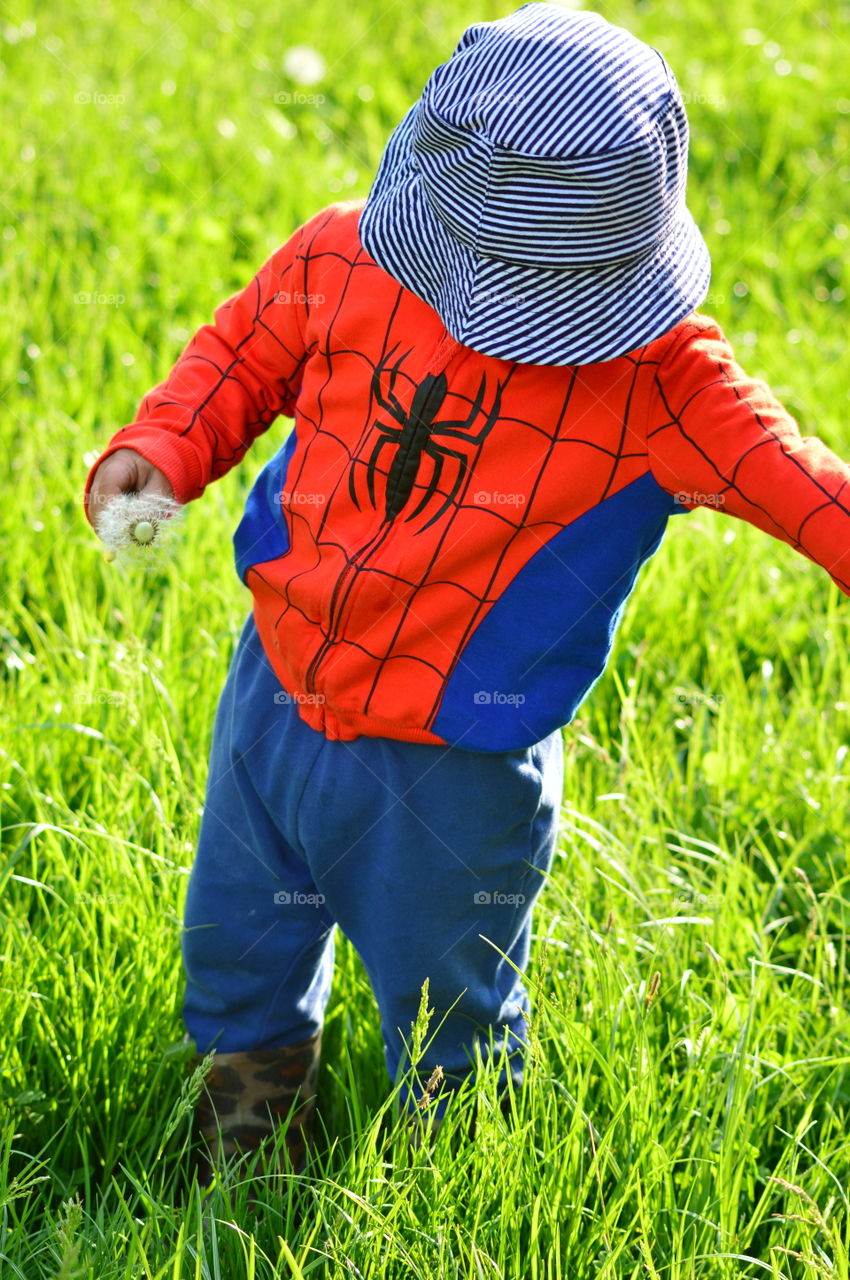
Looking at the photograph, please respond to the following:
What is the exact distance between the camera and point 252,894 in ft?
4.93

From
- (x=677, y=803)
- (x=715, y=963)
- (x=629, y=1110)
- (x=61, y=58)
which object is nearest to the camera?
(x=629, y=1110)

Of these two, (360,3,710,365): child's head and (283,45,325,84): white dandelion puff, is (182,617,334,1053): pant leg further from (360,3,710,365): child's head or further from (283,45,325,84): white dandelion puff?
(283,45,325,84): white dandelion puff

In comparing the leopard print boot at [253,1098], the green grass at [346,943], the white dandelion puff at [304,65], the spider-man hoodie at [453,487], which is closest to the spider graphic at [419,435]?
the spider-man hoodie at [453,487]

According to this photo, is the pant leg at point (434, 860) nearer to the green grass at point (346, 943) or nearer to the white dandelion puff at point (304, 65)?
the green grass at point (346, 943)

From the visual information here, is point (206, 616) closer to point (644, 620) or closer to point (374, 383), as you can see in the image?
point (644, 620)

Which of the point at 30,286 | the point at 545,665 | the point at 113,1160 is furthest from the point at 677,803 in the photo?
the point at 30,286

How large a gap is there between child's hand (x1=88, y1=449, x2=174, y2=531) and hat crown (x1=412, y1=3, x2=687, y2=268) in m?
0.44

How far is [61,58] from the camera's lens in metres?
4.12

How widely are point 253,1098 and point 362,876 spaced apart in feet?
1.30

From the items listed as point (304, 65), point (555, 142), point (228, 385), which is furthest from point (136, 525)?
point (304, 65)

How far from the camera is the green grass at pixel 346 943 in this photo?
1.36 m

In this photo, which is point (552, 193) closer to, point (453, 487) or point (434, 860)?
point (453, 487)

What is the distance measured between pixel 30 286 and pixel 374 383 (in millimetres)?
2171

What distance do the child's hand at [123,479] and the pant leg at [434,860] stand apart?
34 cm
